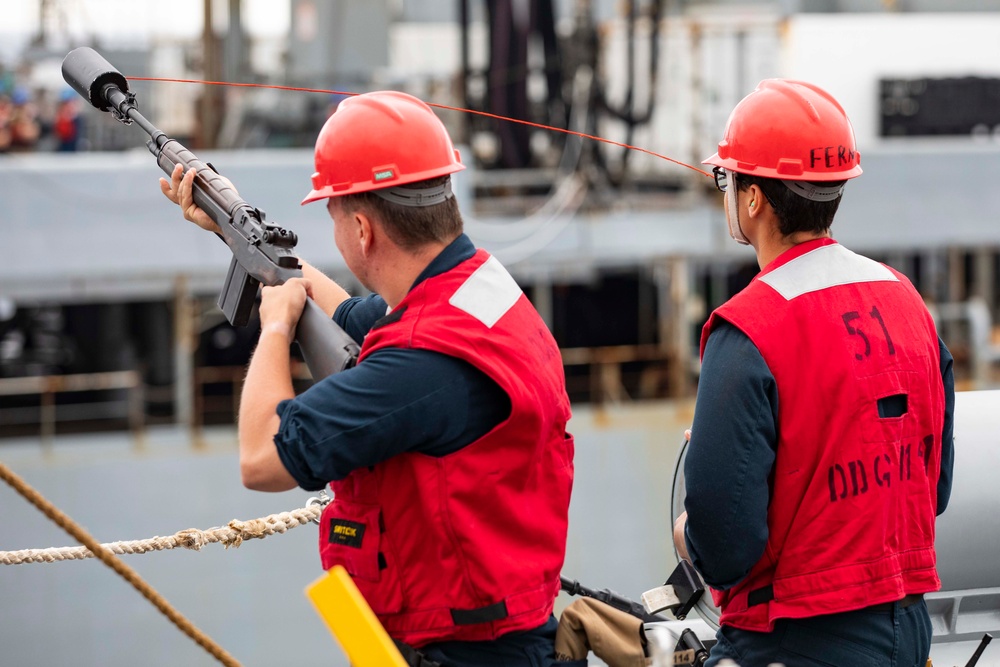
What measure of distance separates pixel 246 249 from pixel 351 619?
953 mm

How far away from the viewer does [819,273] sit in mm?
1927

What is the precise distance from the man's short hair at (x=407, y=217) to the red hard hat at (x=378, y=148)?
2 centimetres

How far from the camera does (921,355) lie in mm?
1934

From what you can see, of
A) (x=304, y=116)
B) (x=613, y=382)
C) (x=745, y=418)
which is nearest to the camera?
(x=745, y=418)

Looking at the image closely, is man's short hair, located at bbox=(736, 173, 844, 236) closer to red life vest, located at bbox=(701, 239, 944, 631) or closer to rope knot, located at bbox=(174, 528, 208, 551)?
red life vest, located at bbox=(701, 239, 944, 631)

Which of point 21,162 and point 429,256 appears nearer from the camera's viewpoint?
point 429,256

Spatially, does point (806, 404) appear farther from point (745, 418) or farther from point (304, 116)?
point (304, 116)

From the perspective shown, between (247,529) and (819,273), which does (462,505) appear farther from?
(247,529)

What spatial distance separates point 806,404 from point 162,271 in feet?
27.6

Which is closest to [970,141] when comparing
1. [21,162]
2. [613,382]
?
[613,382]

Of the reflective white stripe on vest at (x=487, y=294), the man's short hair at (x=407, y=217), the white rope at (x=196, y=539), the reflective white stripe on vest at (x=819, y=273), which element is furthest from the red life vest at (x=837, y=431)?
the white rope at (x=196, y=539)

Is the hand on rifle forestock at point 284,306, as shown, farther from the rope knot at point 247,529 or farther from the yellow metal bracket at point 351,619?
the rope knot at point 247,529

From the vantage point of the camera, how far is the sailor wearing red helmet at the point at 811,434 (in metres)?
1.86

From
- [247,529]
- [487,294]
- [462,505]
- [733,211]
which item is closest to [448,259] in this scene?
[487,294]
